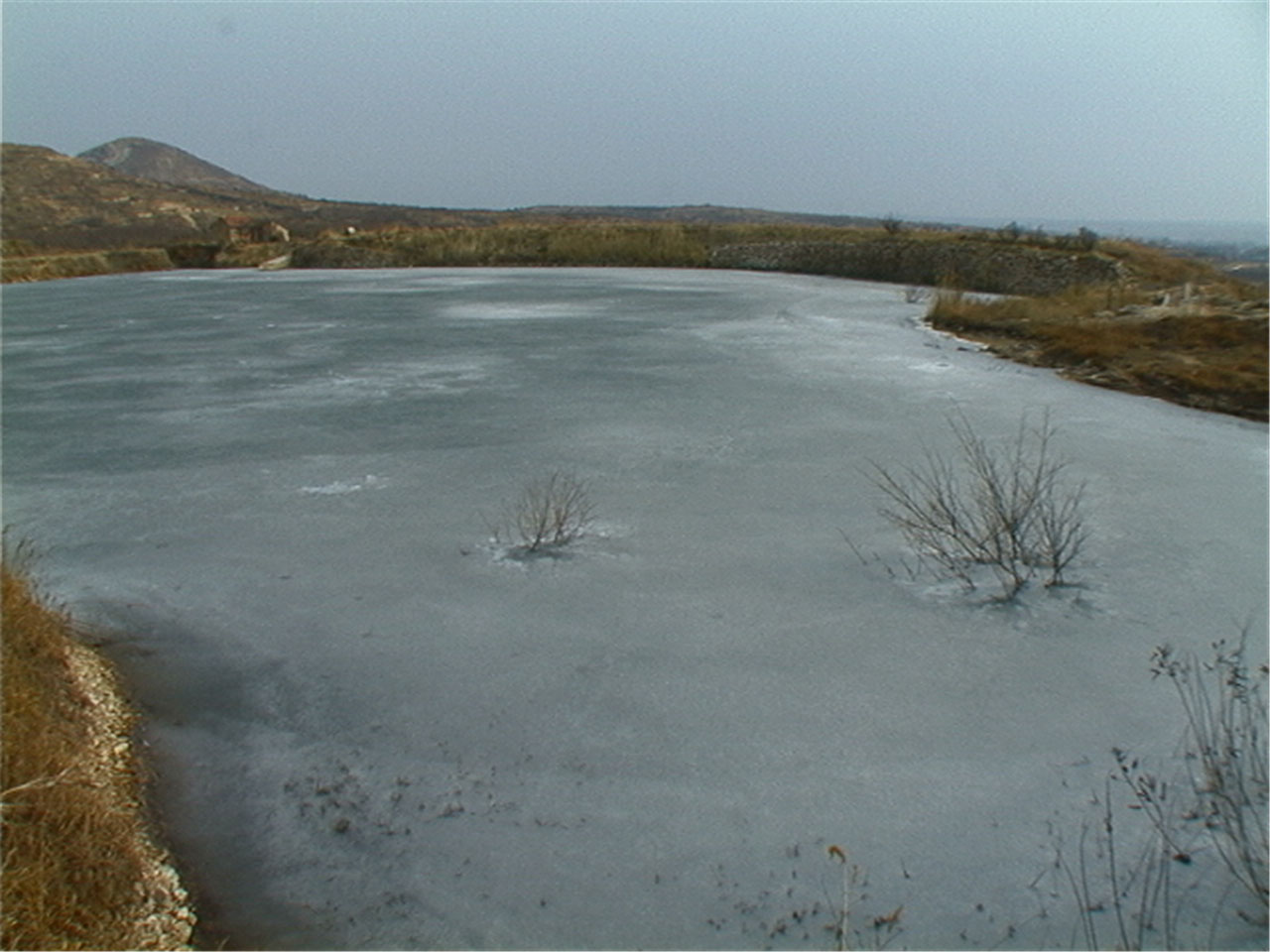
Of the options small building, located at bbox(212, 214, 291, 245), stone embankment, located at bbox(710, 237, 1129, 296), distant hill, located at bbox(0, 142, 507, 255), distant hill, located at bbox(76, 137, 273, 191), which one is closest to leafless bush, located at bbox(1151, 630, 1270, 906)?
stone embankment, located at bbox(710, 237, 1129, 296)

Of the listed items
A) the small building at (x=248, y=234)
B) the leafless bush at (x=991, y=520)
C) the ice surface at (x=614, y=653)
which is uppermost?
the small building at (x=248, y=234)

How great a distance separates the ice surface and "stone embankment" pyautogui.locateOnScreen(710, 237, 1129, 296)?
11802 mm

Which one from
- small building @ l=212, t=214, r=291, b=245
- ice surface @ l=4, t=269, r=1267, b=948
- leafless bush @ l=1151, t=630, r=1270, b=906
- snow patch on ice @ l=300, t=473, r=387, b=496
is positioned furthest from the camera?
small building @ l=212, t=214, r=291, b=245

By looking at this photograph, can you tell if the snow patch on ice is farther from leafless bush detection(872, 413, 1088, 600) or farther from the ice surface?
leafless bush detection(872, 413, 1088, 600)

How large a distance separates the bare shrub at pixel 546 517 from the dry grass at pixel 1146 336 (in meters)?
6.87

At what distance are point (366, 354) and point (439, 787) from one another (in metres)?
9.56

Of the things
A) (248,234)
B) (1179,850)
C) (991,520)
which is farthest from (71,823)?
(248,234)

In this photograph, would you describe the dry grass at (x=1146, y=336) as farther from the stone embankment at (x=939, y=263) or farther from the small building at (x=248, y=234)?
the small building at (x=248, y=234)

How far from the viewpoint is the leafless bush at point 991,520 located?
4.74m

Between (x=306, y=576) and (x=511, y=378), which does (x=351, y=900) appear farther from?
(x=511, y=378)

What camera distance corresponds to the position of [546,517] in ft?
17.3

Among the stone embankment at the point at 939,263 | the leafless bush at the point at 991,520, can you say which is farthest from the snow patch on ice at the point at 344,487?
the stone embankment at the point at 939,263

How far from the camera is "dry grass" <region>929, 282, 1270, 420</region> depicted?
9.47m

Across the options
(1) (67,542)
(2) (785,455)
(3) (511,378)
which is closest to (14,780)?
(1) (67,542)
